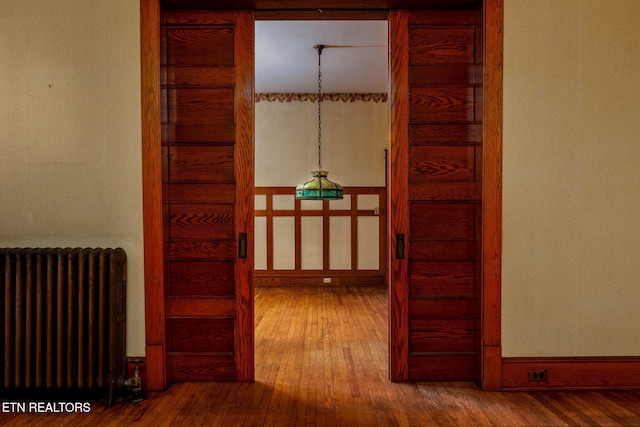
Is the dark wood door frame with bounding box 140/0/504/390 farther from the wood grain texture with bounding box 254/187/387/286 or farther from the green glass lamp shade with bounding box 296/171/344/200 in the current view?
the wood grain texture with bounding box 254/187/387/286

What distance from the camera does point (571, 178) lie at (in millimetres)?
2816

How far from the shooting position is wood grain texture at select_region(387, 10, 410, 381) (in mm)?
2932

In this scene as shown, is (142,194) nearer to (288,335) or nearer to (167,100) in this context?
(167,100)

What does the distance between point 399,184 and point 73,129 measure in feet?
6.78

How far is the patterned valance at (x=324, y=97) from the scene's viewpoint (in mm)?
7211

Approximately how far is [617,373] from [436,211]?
4.86ft

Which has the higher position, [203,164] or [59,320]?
[203,164]

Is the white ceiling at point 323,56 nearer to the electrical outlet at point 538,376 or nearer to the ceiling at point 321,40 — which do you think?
the ceiling at point 321,40

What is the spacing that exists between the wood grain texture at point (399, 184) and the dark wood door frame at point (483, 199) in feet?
1.55

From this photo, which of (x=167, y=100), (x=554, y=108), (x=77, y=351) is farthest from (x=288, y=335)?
(x=554, y=108)

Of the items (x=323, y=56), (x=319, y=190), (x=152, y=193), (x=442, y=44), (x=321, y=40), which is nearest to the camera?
(x=152, y=193)

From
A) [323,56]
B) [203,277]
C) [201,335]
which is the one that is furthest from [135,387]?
[323,56]

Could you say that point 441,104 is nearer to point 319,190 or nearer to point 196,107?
point 196,107

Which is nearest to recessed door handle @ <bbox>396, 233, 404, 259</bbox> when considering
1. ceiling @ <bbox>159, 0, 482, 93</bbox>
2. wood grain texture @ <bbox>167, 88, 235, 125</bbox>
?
wood grain texture @ <bbox>167, 88, 235, 125</bbox>
